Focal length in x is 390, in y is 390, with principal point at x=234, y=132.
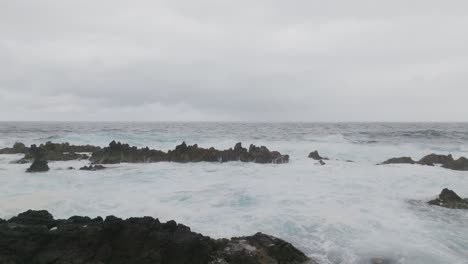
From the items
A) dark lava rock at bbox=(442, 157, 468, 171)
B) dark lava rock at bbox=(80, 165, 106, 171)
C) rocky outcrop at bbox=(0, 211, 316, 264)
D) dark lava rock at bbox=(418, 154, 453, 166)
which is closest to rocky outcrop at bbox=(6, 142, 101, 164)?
dark lava rock at bbox=(80, 165, 106, 171)

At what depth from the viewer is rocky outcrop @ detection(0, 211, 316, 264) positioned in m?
6.12

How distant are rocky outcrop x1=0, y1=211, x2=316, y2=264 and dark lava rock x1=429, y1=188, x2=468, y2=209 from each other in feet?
20.5

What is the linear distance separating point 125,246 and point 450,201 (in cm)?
914

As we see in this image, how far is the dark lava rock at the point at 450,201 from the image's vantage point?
1077 cm

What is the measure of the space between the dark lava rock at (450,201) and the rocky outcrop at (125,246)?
6260mm

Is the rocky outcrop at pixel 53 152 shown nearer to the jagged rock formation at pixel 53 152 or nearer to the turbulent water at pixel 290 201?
the jagged rock formation at pixel 53 152

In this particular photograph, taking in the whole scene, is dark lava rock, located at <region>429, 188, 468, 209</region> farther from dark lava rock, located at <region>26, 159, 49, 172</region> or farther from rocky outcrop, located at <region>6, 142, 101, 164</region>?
rocky outcrop, located at <region>6, 142, 101, 164</region>

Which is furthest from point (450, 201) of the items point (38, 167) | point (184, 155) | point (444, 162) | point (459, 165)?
point (38, 167)

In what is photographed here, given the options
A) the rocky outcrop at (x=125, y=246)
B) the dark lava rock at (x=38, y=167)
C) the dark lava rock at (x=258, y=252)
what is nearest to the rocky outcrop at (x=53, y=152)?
the dark lava rock at (x=38, y=167)

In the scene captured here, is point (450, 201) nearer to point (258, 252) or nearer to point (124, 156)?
point (258, 252)

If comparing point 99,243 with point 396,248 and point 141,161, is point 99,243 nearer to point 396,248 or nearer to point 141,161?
point 396,248

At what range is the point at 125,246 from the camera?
646cm

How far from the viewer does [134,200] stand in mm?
11320

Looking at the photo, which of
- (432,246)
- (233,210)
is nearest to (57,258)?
(233,210)
